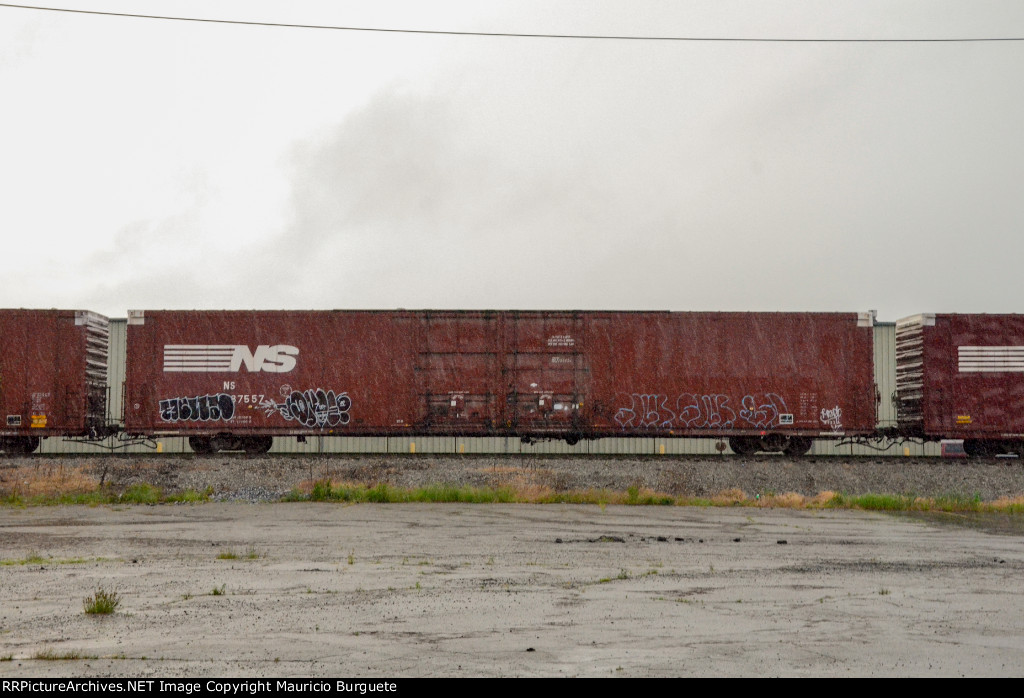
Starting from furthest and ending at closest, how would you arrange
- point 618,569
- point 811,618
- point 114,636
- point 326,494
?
point 326,494 → point 618,569 → point 811,618 → point 114,636

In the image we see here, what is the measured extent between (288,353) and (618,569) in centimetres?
1362

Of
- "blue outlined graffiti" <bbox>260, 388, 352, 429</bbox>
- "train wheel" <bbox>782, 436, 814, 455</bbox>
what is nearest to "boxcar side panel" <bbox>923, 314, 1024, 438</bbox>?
"train wheel" <bbox>782, 436, 814, 455</bbox>

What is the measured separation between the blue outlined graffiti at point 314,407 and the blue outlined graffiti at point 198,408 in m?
0.91

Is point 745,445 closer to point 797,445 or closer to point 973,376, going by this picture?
point 797,445

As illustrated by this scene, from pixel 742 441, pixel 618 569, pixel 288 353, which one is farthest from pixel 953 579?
pixel 288 353

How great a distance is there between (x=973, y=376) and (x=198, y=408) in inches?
763

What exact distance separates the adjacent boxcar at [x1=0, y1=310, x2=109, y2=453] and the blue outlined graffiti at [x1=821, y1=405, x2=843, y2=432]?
729 inches

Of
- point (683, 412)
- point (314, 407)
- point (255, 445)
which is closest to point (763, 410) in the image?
point (683, 412)

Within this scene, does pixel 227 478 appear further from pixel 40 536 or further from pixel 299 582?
pixel 299 582

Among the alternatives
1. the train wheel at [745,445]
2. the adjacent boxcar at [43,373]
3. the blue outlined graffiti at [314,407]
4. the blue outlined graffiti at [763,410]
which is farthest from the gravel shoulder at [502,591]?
the adjacent boxcar at [43,373]

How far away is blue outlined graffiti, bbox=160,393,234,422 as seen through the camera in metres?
20.5

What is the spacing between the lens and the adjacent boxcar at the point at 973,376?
2102 cm

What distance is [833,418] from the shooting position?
20.6 metres

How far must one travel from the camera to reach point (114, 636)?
5895mm
